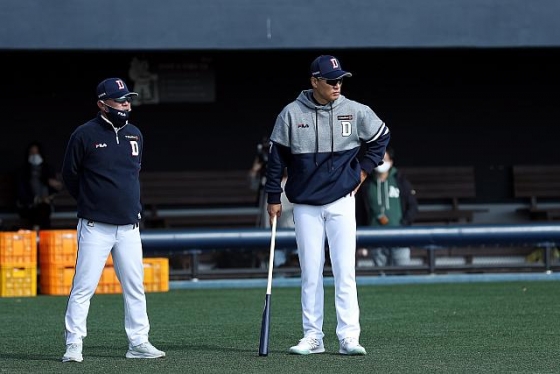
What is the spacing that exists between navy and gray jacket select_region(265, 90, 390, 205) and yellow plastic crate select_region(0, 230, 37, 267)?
7.42m

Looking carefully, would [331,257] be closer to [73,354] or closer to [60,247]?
[73,354]

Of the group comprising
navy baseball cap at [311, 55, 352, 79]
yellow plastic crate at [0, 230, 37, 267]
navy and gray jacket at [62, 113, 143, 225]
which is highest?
navy baseball cap at [311, 55, 352, 79]

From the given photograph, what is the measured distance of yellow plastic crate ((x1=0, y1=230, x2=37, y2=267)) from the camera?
1571 centimetres

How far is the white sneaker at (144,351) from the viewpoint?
8797mm

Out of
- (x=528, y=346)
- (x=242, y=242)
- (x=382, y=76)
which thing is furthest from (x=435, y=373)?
(x=382, y=76)

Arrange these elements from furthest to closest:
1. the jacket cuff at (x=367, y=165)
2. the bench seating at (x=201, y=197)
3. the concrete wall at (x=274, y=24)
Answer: the bench seating at (x=201, y=197), the concrete wall at (x=274, y=24), the jacket cuff at (x=367, y=165)

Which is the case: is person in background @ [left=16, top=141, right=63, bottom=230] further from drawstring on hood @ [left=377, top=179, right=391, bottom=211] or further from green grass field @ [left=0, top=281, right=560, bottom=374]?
drawstring on hood @ [left=377, top=179, right=391, bottom=211]

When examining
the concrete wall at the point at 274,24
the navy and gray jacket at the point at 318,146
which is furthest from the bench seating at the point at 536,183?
the navy and gray jacket at the point at 318,146

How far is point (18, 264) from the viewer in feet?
51.5

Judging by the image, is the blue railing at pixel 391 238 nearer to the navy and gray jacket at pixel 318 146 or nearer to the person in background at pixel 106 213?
the navy and gray jacket at pixel 318 146

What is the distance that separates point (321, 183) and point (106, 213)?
1494 millimetres

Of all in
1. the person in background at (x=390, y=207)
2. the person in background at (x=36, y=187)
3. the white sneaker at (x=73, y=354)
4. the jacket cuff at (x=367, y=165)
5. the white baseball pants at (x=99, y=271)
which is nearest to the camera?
the white sneaker at (x=73, y=354)

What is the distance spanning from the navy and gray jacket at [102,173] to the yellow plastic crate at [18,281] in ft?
23.2

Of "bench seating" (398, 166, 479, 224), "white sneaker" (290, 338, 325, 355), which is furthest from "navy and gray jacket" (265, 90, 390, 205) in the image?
"bench seating" (398, 166, 479, 224)
